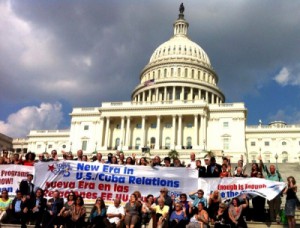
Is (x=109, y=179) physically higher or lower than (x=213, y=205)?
higher

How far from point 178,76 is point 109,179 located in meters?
79.2

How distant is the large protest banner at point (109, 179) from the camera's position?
626 inches

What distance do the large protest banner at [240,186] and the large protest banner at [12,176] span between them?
23.9ft

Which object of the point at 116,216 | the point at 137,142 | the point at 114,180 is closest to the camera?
the point at 116,216

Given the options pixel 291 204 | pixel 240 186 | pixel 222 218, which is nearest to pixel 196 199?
pixel 222 218

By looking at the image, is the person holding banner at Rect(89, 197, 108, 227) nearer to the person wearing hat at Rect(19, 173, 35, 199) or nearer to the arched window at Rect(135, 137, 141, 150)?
the person wearing hat at Rect(19, 173, 35, 199)

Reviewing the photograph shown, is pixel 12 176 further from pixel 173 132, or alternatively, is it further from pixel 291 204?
pixel 173 132

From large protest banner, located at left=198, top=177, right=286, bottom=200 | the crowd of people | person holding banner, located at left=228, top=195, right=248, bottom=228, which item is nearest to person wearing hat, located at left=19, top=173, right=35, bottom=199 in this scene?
the crowd of people

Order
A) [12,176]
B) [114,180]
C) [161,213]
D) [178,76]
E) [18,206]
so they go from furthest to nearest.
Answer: [178,76] < [12,176] < [114,180] < [18,206] < [161,213]

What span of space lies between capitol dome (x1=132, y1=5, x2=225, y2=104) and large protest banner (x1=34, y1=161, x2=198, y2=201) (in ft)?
224

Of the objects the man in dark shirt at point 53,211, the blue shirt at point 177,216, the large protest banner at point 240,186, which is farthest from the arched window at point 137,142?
the blue shirt at point 177,216

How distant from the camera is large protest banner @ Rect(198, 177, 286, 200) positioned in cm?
1484

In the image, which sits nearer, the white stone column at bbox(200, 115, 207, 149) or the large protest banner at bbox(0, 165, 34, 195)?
the large protest banner at bbox(0, 165, 34, 195)

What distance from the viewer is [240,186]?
15.3 meters
